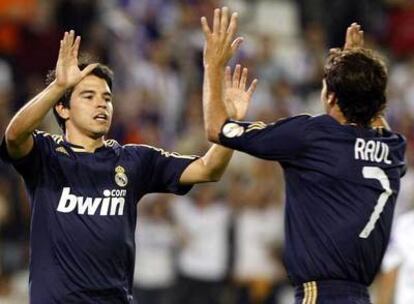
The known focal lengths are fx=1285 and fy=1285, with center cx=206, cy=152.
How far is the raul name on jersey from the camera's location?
715cm

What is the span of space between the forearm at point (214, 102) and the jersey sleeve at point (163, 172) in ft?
1.59

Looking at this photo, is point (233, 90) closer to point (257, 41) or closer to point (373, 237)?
point (373, 237)

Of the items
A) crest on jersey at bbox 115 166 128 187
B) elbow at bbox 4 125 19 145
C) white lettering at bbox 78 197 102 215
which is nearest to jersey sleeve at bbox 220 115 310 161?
crest on jersey at bbox 115 166 128 187

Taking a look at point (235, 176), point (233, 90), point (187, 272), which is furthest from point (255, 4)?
point (233, 90)

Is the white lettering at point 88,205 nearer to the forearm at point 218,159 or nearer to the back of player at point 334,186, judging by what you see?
the forearm at point 218,159

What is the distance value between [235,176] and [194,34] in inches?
108

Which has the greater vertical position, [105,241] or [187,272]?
[105,241]

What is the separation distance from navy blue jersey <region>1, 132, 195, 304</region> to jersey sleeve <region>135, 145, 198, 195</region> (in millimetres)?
77

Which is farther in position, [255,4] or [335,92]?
[255,4]

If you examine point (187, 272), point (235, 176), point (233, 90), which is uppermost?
point (233, 90)

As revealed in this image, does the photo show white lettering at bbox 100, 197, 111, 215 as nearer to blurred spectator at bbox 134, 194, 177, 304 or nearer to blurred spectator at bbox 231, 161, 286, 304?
blurred spectator at bbox 134, 194, 177, 304

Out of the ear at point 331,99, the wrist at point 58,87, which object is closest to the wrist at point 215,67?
the ear at point 331,99

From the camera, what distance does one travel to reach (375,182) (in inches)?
282

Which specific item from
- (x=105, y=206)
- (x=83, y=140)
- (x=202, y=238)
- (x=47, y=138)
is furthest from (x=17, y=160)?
(x=202, y=238)
